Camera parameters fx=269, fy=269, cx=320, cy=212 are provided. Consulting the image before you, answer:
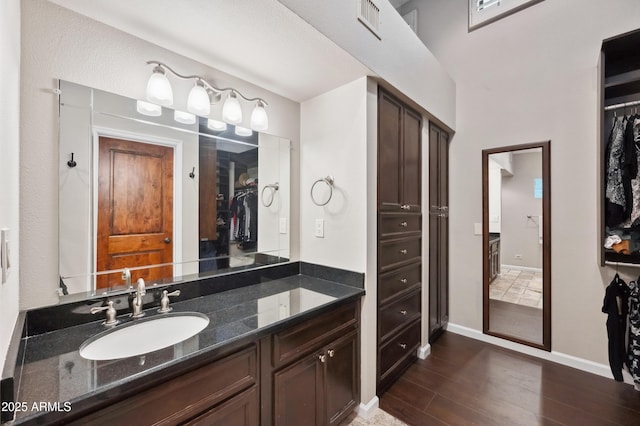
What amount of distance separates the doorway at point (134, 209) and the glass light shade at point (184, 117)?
0.19 meters

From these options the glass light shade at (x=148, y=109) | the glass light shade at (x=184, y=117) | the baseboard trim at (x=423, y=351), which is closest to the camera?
the glass light shade at (x=148, y=109)

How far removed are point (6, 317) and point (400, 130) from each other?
230 centimetres

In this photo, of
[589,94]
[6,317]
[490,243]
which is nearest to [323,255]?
[6,317]

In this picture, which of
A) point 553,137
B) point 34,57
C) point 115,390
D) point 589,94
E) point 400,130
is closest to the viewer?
point 115,390

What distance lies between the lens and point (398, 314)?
214 centimetres

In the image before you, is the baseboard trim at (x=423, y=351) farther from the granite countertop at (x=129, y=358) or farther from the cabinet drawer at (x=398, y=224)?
the granite countertop at (x=129, y=358)

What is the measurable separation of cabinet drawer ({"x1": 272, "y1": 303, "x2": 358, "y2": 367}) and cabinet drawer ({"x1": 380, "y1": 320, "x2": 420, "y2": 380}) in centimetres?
49

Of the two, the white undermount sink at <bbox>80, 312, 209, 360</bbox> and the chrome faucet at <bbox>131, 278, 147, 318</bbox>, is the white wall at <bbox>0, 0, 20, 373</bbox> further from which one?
the chrome faucet at <bbox>131, 278, 147, 318</bbox>

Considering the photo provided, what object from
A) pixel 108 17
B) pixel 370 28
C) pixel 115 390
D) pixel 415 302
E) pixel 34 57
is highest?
pixel 370 28

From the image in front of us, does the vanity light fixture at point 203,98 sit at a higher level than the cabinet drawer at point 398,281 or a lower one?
higher

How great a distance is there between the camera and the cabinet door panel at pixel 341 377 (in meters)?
1.55

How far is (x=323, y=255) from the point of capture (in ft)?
6.63

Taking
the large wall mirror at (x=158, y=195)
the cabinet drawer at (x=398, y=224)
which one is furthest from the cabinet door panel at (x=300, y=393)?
the cabinet drawer at (x=398, y=224)

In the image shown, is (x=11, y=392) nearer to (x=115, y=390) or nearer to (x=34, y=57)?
(x=115, y=390)
